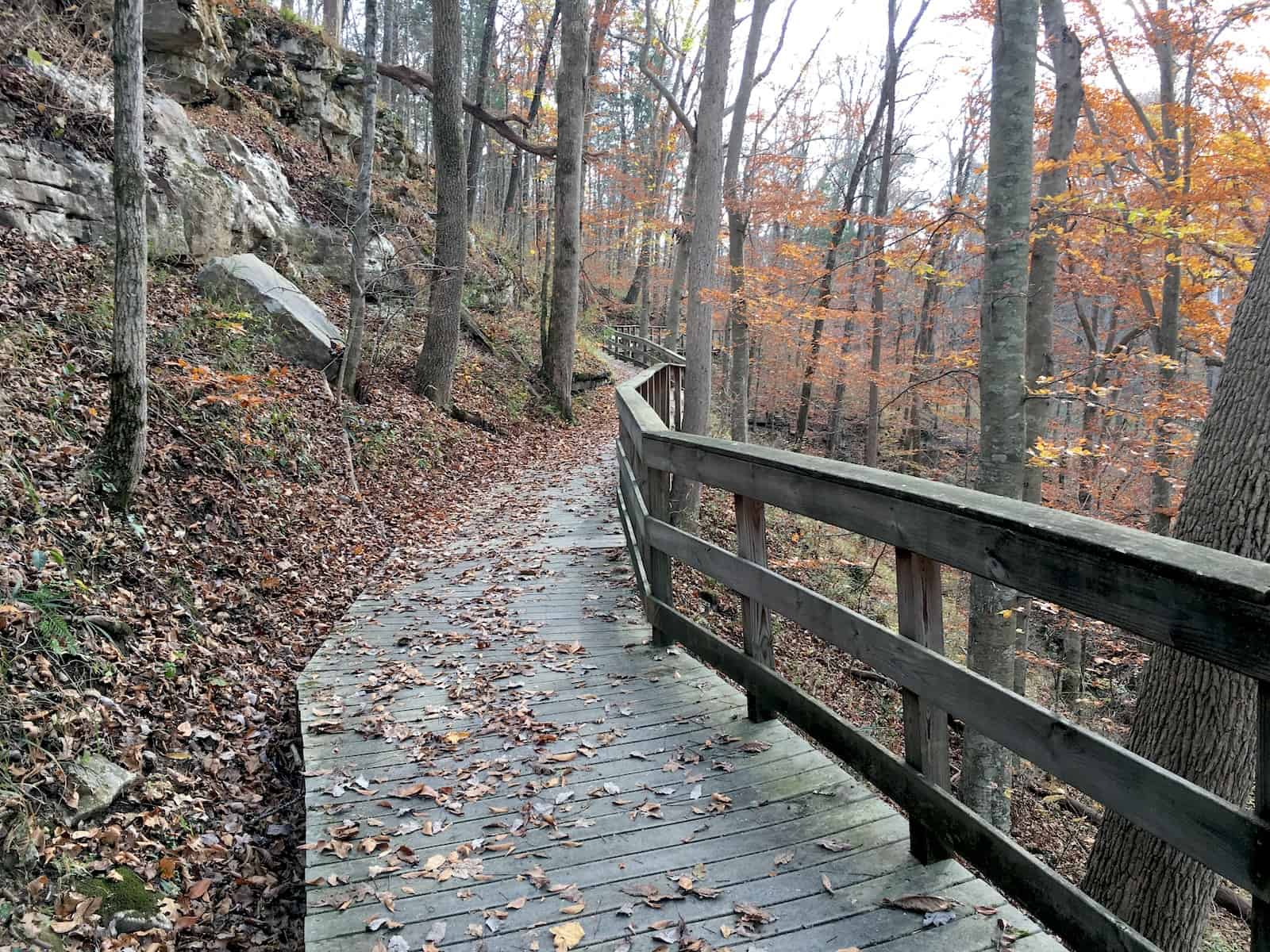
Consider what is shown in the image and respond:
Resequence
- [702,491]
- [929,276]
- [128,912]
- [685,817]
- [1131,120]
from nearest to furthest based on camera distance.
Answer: [128,912] < [685,817] < [929,276] < [702,491] < [1131,120]

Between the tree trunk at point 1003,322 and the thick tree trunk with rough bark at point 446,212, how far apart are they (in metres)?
8.03

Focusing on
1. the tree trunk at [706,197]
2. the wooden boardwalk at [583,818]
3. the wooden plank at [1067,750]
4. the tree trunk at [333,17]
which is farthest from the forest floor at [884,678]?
the tree trunk at [333,17]

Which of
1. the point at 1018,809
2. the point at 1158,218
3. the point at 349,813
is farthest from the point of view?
the point at 1158,218

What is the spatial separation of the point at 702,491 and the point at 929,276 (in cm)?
470

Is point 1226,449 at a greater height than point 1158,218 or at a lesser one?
lesser

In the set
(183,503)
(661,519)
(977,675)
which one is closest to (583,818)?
(977,675)

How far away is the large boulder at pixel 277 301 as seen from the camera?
9.12 metres

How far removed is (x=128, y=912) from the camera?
2869mm

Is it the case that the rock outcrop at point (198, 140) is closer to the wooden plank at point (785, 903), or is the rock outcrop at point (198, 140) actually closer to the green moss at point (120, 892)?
the green moss at point (120, 892)

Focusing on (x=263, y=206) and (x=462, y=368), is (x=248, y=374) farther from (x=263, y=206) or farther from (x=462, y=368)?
(x=462, y=368)

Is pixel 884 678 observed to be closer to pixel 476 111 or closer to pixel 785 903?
pixel 785 903

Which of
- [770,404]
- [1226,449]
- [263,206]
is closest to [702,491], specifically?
[263,206]

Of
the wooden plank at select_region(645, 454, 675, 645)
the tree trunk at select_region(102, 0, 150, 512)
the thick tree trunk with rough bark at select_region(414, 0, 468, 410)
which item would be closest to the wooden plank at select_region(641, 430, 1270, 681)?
the wooden plank at select_region(645, 454, 675, 645)

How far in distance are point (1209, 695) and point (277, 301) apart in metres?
10.0
